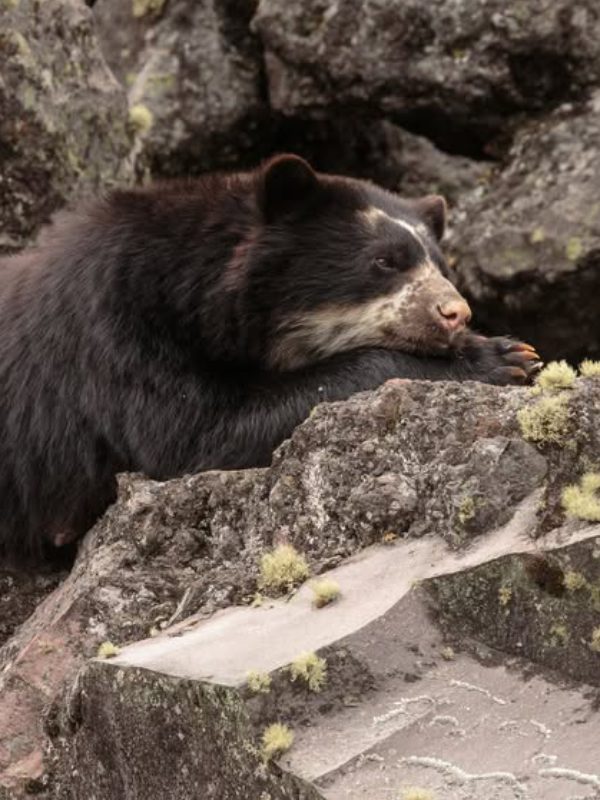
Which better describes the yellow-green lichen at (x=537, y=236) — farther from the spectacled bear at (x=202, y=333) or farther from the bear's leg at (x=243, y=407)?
the bear's leg at (x=243, y=407)

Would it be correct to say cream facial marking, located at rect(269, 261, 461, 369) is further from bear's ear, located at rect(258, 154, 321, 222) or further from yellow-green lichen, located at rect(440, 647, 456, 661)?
yellow-green lichen, located at rect(440, 647, 456, 661)

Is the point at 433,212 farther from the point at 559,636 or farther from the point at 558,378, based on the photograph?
the point at 559,636

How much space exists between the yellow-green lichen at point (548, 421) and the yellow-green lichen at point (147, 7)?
8.61 metres

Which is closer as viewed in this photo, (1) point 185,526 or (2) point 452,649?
(2) point 452,649

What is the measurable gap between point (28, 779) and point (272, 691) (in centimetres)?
154

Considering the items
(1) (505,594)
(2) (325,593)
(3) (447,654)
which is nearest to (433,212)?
(2) (325,593)

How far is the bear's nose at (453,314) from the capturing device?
7.84 meters

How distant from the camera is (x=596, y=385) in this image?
565cm

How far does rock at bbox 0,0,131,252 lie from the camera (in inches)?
420

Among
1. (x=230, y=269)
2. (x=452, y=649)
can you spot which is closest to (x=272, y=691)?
(x=452, y=649)

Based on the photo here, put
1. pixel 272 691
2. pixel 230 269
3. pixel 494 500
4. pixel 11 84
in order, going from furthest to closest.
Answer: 1. pixel 11 84
2. pixel 230 269
3. pixel 494 500
4. pixel 272 691

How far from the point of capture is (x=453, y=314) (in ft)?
25.8

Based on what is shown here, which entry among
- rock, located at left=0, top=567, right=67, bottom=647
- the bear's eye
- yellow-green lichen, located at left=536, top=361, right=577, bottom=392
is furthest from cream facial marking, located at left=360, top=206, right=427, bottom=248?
yellow-green lichen, located at left=536, top=361, right=577, bottom=392

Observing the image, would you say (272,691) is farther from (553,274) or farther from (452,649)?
(553,274)
